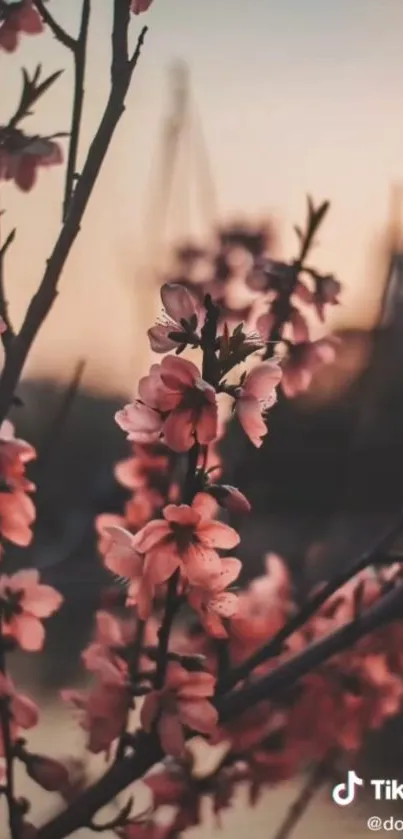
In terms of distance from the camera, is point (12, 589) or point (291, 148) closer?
point (12, 589)

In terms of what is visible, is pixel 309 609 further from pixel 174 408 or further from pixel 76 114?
pixel 76 114

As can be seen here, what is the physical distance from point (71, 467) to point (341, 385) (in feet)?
0.83

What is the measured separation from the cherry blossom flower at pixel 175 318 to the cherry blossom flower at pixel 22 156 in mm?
187

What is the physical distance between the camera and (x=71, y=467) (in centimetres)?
83

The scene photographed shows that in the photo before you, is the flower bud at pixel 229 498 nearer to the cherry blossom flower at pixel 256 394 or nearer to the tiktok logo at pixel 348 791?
the cherry blossom flower at pixel 256 394

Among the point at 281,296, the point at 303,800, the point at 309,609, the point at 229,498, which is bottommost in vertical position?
the point at 303,800

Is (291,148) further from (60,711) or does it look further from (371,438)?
(60,711)

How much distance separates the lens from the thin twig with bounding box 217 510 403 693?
0.65 meters

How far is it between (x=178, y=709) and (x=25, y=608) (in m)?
0.15

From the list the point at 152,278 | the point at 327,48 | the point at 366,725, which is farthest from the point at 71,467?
the point at 327,48

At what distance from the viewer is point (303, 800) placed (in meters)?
0.80

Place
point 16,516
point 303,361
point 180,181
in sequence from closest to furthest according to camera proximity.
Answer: point 16,516, point 303,361, point 180,181

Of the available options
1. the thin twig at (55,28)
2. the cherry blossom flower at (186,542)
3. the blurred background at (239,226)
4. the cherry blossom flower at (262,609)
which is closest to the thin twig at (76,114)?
the thin twig at (55,28)

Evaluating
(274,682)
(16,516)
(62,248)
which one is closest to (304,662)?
(274,682)
